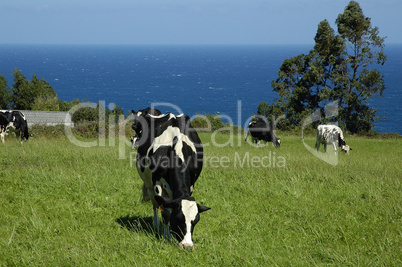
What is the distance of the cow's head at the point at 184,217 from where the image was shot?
7562mm

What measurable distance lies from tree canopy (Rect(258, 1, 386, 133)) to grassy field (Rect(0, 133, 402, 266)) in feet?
128

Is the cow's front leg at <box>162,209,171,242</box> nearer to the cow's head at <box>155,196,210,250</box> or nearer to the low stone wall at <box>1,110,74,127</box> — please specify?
the cow's head at <box>155,196,210,250</box>

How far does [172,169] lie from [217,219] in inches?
89.3

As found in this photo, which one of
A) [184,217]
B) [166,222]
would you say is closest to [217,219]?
[166,222]

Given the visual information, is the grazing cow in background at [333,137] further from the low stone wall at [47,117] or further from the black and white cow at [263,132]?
the low stone wall at [47,117]

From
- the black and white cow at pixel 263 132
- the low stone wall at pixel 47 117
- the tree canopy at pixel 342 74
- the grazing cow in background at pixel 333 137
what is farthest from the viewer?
the low stone wall at pixel 47 117

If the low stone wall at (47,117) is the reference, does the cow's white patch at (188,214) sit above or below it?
above

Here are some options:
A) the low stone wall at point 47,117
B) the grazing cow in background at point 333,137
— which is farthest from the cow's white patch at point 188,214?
the low stone wall at point 47,117

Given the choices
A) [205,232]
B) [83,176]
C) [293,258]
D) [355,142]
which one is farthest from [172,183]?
[355,142]

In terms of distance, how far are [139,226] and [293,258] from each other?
3424 millimetres

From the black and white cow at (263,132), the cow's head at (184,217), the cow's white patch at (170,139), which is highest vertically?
the cow's white patch at (170,139)

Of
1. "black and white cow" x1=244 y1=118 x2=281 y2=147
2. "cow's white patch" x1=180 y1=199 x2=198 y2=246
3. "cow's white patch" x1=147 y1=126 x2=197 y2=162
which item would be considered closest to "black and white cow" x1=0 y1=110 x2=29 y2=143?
"black and white cow" x1=244 y1=118 x2=281 y2=147

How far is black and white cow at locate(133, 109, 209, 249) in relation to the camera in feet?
25.0

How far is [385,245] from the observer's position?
818 centimetres
